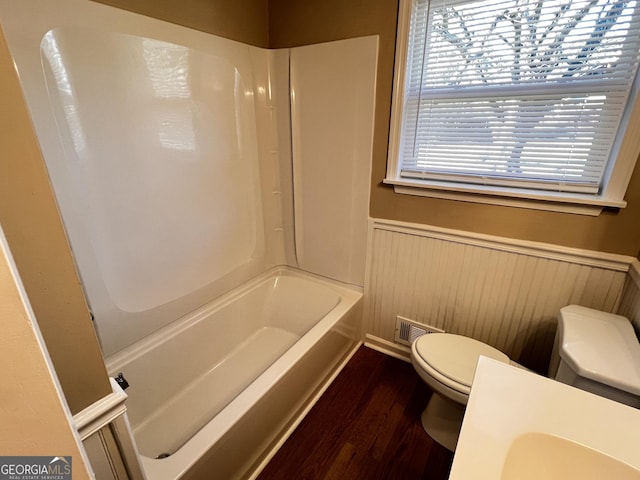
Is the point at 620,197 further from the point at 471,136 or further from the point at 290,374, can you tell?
the point at 290,374

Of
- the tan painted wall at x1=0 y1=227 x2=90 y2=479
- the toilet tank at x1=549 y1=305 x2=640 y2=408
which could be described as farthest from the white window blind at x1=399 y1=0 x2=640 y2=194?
the tan painted wall at x1=0 y1=227 x2=90 y2=479

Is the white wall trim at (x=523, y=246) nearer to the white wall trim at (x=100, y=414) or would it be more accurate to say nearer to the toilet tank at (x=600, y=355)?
the toilet tank at (x=600, y=355)

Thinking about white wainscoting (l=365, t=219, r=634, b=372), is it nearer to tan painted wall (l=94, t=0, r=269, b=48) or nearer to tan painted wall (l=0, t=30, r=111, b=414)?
tan painted wall (l=94, t=0, r=269, b=48)

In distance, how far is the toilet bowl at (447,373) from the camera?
1249 millimetres

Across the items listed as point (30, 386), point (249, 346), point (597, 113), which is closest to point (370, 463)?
point (249, 346)

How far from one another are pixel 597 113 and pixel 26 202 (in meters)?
1.79

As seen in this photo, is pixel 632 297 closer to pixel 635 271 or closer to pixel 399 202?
pixel 635 271

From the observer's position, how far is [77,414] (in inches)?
26.5

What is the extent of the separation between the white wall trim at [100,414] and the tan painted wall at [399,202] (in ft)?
4.66

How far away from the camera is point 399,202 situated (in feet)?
5.46

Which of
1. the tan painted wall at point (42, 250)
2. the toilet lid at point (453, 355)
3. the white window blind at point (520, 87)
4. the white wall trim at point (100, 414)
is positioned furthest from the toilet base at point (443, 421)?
the tan painted wall at point (42, 250)

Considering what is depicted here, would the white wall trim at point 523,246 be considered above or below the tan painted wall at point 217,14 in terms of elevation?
below

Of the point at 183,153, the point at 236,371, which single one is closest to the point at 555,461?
the point at 236,371

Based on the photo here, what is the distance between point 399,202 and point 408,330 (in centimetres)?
79
